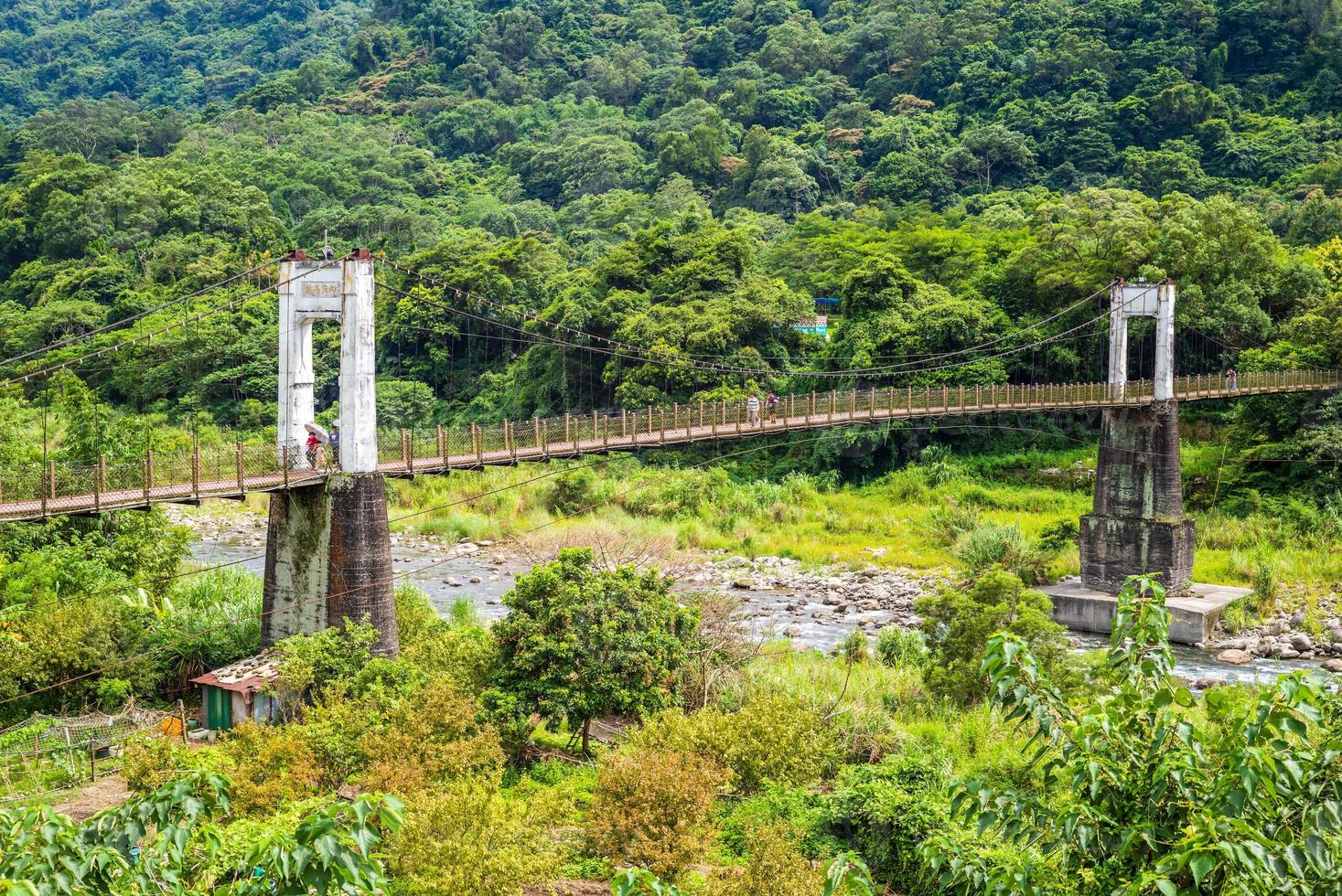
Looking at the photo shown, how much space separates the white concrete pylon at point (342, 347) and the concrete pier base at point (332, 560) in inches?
15.0

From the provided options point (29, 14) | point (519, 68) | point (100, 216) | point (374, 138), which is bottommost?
point (100, 216)

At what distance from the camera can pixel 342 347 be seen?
15.1 m

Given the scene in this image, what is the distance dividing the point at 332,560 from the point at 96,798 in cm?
361

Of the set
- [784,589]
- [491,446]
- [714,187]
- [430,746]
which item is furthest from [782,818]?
[714,187]

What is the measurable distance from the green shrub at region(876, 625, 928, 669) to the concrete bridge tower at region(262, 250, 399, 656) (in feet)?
24.8

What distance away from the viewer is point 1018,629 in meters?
15.3

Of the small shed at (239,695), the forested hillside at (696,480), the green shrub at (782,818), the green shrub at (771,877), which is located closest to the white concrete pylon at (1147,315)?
the forested hillside at (696,480)

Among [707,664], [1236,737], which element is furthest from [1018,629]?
[1236,737]

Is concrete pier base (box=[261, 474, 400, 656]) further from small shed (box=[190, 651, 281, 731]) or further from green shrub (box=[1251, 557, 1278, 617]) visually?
green shrub (box=[1251, 557, 1278, 617])

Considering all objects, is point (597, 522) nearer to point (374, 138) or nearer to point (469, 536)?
point (469, 536)

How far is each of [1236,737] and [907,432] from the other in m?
29.8

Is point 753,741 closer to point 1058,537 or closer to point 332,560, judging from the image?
point 332,560

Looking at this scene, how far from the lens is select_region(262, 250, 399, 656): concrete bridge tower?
14812 mm

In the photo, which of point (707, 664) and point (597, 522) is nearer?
point (707, 664)
